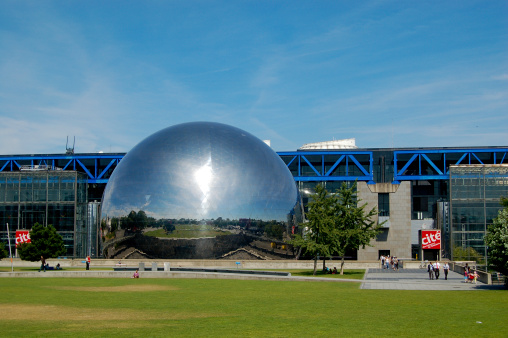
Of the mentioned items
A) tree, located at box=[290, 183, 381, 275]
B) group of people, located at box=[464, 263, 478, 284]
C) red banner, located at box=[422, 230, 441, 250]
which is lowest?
group of people, located at box=[464, 263, 478, 284]

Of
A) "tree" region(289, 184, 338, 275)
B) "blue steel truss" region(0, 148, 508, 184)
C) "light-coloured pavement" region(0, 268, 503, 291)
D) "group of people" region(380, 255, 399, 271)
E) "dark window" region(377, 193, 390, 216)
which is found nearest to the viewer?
"light-coloured pavement" region(0, 268, 503, 291)

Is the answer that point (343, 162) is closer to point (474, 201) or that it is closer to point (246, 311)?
point (474, 201)

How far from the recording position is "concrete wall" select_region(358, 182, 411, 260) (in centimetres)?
6278

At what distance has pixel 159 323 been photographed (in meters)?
17.1


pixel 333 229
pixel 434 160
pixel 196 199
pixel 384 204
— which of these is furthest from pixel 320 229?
pixel 434 160

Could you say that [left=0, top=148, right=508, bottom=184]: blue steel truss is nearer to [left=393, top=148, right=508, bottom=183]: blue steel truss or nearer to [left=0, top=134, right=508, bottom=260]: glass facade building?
[left=393, top=148, right=508, bottom=183]: blue steel truss

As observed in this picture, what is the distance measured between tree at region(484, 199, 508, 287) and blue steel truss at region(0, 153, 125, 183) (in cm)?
6194

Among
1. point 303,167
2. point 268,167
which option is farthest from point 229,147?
point 303,167

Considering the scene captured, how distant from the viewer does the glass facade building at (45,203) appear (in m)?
69.6

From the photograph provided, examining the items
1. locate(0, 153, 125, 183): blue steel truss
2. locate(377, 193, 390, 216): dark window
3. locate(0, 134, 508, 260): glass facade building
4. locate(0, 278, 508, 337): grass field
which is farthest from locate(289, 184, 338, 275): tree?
locate(0, 153, 125, 183): blue steel truss

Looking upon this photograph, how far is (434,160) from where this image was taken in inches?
3334

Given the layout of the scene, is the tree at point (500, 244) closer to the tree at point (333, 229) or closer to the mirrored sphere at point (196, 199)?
the tree at point (333, 229)

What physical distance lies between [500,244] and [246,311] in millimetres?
15540

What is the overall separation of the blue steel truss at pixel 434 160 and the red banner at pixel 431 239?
17.8 m
